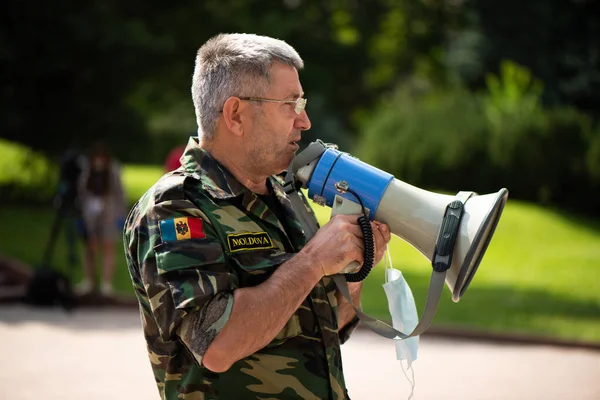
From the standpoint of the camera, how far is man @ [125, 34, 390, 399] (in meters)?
2.41

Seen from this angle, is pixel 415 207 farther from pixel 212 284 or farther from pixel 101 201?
pixel 101 201

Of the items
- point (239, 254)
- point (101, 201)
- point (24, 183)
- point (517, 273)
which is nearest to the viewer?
point (239, 254)

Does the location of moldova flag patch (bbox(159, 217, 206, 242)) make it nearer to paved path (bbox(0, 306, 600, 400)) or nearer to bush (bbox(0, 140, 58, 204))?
paved path (bbox(0, 306, 600, 400))

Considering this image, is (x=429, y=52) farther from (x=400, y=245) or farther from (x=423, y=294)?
A: (x=423, y=294)

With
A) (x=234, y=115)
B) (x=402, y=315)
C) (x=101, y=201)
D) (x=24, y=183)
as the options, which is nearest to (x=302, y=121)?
(x=234, y=115)

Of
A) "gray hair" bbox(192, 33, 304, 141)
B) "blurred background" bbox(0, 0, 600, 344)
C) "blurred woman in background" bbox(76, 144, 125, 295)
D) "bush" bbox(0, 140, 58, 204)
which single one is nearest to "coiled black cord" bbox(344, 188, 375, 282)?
"gray hair" bbox(192, 33, 304, 141)

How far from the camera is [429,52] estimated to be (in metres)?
45.1

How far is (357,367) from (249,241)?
651cm

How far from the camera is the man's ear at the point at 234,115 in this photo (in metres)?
2.67

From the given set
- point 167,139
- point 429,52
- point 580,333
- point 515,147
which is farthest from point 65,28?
point 429,52

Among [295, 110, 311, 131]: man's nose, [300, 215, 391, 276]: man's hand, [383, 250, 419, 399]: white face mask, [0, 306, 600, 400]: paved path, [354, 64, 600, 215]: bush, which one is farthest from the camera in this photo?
[354, 64, 600, 215]: bush

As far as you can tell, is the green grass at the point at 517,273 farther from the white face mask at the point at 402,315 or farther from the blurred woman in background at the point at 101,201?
the white face mask at the point at 402,315

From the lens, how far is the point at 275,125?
2.72 meters

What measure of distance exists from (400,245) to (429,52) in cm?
2839
